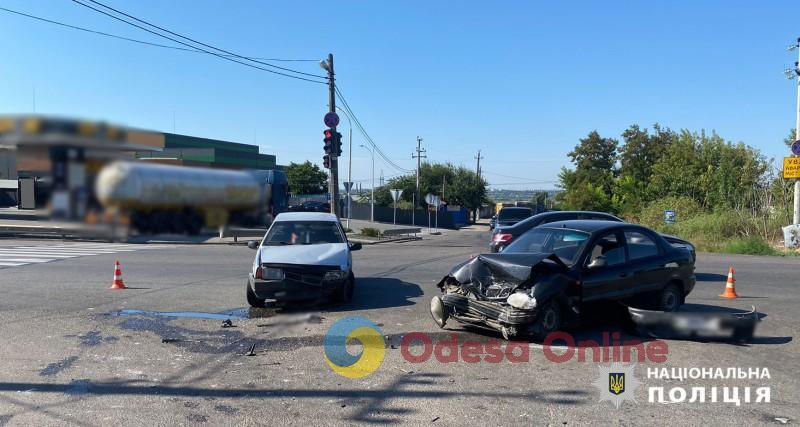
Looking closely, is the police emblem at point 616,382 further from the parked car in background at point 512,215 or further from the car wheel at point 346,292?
the parked car in background at point 512,215

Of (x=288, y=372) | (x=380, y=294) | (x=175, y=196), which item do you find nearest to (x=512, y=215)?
(x=380, y=294)

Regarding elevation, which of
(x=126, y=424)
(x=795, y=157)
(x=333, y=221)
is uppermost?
(x=795, y=157)

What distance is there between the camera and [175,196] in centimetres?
133

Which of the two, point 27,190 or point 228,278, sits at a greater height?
point 27,190

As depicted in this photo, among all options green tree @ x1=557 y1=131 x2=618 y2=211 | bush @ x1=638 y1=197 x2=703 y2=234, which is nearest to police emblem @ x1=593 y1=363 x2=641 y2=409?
bush @ x1=638 y1=197 x2=703 y2=234

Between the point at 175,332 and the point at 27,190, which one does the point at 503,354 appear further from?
the point at 27,190

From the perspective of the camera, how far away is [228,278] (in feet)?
44.7

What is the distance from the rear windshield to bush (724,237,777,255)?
312 inches

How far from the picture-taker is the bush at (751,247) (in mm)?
22719

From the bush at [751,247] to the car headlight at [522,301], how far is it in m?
19.2

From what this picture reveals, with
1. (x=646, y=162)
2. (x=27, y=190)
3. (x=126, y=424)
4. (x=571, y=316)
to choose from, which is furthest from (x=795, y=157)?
(x=646, y=162)

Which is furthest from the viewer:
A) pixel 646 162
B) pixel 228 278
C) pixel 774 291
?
pixel 646 162

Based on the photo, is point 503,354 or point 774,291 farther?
point 774,291

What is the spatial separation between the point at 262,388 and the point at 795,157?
81.8 feet
